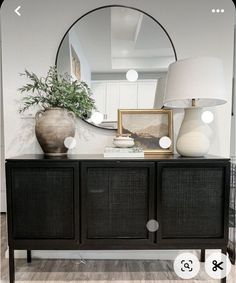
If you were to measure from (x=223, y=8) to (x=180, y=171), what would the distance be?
52.6 inches

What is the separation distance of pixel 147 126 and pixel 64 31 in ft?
3.23

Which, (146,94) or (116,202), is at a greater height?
(146,94)

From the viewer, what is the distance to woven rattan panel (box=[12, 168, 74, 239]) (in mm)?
Result: 1464

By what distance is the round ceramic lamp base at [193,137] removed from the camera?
154 centimetres

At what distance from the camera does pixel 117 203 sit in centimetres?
147

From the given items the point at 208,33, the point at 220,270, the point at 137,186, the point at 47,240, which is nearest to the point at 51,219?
the point at 47,240

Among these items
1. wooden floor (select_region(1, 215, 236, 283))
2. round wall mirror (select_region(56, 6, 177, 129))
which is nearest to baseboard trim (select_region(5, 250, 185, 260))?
wooden floor (select_region(1, 215, 236, 283))

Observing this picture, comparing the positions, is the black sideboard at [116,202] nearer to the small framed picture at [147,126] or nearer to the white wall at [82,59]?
the small framed picture at [147,126]

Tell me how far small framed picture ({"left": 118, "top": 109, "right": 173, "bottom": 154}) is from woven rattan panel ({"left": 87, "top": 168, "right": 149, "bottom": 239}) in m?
0.43

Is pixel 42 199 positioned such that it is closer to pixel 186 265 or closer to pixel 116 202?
pixel 116 202

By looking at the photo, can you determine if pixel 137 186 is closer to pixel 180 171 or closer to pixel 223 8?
pixel 180 171

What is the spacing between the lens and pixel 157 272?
1734 mm

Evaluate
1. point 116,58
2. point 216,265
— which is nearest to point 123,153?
point 116,58

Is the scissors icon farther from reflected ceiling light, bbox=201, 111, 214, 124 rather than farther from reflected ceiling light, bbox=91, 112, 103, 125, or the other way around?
reflected ceiling light, bbox=91, 112, 103, 125
